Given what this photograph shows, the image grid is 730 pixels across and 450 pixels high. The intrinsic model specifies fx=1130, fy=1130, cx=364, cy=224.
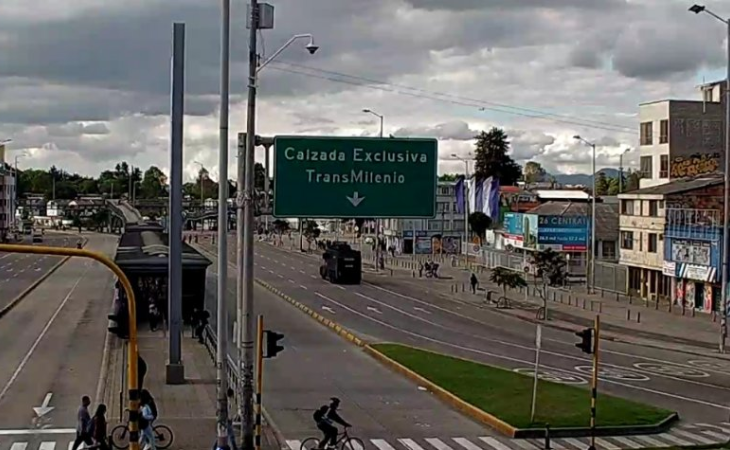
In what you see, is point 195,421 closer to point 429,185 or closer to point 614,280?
point 429,185

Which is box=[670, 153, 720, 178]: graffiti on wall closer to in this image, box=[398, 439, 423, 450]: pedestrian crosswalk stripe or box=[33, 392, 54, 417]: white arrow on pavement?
box=[398, 439, 423, 450]: pedestrian crosswalk stripe

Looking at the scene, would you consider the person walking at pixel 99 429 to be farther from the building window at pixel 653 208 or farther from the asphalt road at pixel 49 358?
the building window at pixel 653 208

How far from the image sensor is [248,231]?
72.2ft

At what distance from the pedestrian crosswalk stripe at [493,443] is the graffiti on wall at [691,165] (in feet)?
171

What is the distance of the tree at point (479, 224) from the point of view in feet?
405

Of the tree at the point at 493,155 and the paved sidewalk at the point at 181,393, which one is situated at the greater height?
the tree at the point at 493,155

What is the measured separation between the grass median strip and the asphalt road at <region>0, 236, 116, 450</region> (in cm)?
1063

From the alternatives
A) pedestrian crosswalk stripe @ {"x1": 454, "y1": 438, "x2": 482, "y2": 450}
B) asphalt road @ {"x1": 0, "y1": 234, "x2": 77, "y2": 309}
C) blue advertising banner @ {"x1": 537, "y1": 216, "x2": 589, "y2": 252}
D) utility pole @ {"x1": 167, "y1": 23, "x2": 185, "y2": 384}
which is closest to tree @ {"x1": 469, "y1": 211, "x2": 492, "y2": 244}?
blue advertising banner @ {"x1": 537, "y1": 216, "x2": 589, "y2": 252}

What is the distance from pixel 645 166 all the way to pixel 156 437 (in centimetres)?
5900

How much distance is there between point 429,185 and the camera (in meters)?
22.0

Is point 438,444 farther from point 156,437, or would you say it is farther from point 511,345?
point 511,345

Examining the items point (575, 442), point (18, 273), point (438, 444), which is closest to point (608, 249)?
point (18, 273)

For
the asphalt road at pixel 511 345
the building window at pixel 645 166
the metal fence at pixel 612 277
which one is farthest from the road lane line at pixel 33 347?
the building window at pixel 645 166

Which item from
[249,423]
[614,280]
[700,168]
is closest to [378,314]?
[614,280]
